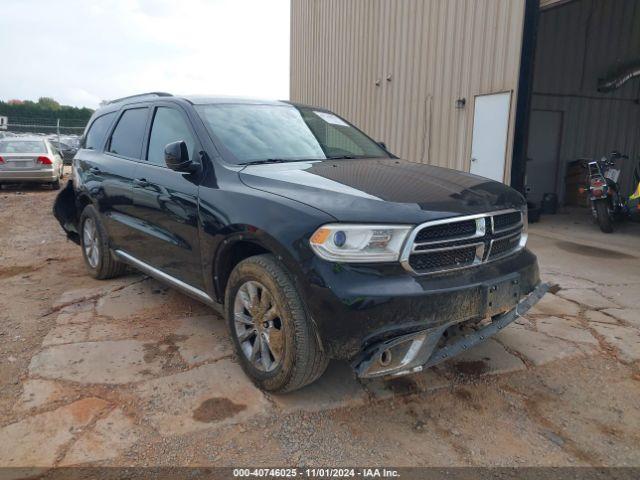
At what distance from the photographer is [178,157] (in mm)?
3117

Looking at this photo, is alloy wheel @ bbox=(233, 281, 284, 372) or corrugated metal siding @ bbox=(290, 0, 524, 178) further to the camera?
corrugated metal siding @ bbox=(290, 0, 524, 178)

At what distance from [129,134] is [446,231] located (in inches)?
124

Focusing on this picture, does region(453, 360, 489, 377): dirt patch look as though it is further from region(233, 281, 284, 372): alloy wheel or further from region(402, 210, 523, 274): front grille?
region(233, 281, 284, 372): alloy wheel

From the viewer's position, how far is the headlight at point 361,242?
2.35 metres

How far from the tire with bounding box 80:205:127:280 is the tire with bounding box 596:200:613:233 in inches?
281

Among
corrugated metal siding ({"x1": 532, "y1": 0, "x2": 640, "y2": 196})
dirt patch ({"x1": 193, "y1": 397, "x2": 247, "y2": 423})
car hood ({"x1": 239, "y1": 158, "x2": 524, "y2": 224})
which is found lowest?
dirt patch ({"x1": 193, "y1": 397, "x2": 247, "y2": 423})

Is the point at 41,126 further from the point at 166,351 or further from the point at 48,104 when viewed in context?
the point at 166,351

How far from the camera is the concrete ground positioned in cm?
236

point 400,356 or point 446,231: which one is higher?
point 446,231

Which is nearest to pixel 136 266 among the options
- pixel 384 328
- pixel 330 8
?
pixel 384 328

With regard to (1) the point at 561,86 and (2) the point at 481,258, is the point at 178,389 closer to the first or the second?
(2) the point at 481,258

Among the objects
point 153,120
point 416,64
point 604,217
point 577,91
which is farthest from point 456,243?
point 577,91

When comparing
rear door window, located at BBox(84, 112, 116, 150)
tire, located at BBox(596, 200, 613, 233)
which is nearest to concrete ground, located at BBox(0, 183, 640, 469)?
rear door window, located at BBox(84, 112, 116, 150)

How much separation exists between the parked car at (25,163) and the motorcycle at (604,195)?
1264cm
